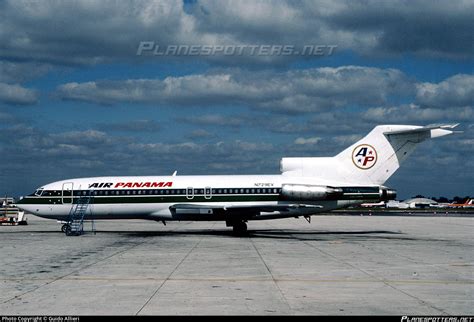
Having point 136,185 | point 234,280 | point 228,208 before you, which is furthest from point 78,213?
point 234,280

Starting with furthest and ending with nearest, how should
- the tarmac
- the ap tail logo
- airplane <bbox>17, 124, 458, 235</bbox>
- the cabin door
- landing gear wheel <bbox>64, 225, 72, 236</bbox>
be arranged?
1. the cabin door
2. the ap tail logo
3. airplane <bbox>17, 124, 458, 235</bbox>
4. landing gear wheel <bbox>64, 225, 72, 236</bbox>
5. the tarmac

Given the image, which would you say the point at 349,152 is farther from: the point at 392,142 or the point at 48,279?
the point at 48,279

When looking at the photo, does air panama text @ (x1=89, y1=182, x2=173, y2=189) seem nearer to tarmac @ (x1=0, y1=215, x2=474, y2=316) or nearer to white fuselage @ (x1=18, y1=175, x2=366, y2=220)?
white fuselage @ (x1=18, y1=175, x2=366, y2=220)

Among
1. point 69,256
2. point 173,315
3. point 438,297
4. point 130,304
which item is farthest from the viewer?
point 69,256

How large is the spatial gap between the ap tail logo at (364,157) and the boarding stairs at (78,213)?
15.7 m

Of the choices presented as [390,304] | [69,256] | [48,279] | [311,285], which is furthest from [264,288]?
[69,256]

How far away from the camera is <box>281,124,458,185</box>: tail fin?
31625mm

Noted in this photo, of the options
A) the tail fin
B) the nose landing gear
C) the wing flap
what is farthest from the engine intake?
the nose landing gear

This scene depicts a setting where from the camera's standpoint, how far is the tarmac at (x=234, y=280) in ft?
33.2

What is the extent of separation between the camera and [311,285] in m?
12.8

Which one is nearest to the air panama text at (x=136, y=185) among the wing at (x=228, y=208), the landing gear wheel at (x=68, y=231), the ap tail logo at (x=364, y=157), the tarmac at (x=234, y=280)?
the wing at (x=228, y=208)

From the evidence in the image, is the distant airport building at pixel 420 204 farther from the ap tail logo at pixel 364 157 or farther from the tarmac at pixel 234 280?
the tarmac at pixel 234 280

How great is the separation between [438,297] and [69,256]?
505 inches

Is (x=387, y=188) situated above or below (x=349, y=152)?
below
